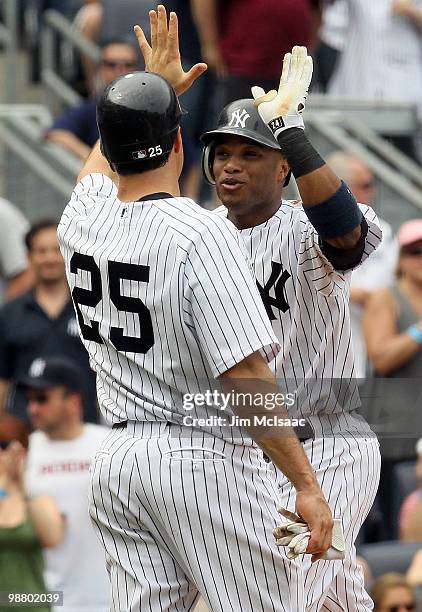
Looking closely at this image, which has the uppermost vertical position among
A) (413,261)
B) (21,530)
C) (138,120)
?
(138,120)

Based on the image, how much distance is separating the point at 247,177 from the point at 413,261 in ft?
8.81

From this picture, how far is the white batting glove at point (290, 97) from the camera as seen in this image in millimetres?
4676

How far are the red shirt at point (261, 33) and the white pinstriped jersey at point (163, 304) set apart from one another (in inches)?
147

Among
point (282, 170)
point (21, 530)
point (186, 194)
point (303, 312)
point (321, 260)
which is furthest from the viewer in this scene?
point (186, 194)

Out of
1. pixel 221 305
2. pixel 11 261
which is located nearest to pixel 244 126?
pixel 221 305

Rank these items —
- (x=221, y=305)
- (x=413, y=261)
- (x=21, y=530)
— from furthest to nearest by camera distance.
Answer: (x=413, y=261)
(x=21, y=530)
(x=221, y=305)

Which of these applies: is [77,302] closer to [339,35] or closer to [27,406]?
[27,406]

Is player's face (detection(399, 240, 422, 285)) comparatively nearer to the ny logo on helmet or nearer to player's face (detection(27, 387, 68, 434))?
player's face (detection(27, 387, 68, 434))

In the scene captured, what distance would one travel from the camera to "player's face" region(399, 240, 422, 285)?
764 cm

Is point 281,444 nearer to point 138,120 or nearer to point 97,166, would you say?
point 138,120

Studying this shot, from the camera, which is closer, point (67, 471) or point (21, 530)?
point (21, 530)

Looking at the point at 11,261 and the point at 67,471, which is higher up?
the point at 11,261

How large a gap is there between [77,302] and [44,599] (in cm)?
263

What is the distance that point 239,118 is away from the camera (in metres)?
5.16
